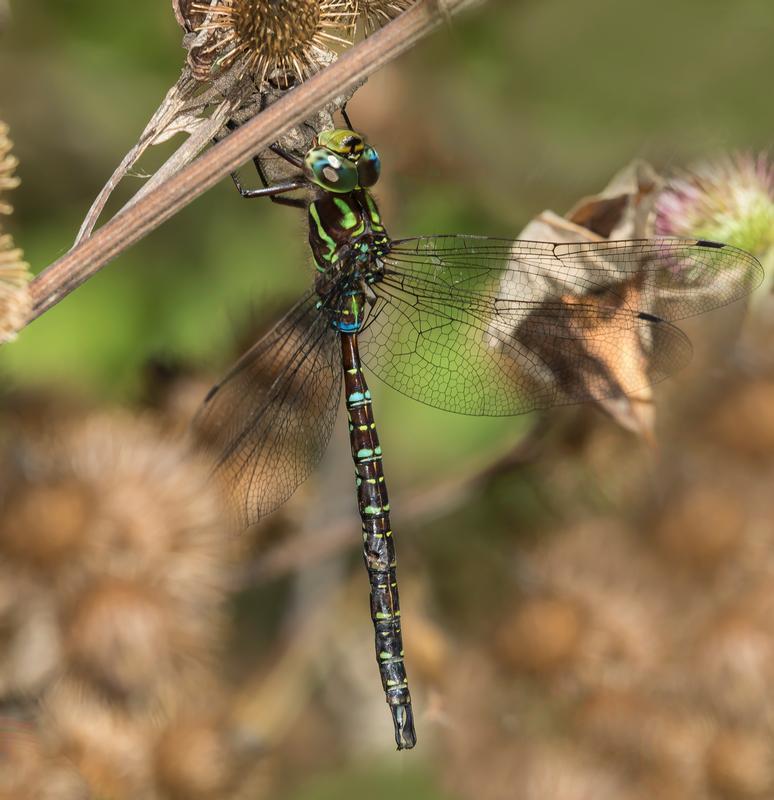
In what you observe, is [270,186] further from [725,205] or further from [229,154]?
[725,205]

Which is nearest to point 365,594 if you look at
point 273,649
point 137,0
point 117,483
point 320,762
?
point 273,649

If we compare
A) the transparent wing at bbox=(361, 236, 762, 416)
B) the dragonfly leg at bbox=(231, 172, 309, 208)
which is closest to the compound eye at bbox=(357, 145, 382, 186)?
the dragonfly leg at bbox=(231, 172, 309, 208)

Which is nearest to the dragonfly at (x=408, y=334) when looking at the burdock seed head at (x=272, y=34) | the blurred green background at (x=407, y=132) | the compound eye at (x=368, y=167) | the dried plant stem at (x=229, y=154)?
the compound eye at (x=368, y=167)

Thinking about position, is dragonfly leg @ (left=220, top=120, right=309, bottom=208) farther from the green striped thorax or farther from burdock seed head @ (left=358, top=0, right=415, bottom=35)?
burdock seed head @ (left=358, top=0, right=415, bottom=35)

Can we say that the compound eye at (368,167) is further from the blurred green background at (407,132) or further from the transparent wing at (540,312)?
the blurred green background at (407,132)

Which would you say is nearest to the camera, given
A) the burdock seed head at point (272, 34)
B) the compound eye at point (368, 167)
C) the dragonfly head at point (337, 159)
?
the burdock seed head at point (272, 34)

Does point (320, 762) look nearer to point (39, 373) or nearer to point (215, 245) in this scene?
point (39, 373)

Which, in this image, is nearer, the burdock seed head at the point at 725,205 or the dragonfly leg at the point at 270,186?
the dragonfly leg at the point at 270,186
